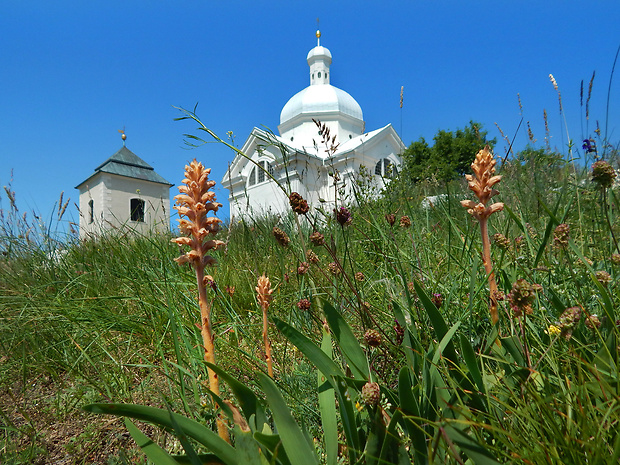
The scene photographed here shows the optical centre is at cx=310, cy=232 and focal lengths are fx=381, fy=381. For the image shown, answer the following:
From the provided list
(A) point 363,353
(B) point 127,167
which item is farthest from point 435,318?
(B) point 127,167

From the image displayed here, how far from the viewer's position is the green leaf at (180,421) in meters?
0.88

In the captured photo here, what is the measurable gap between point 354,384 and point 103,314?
2.13 metres

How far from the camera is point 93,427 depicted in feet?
5.69

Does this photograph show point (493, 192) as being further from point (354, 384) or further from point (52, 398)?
point (52, 398)

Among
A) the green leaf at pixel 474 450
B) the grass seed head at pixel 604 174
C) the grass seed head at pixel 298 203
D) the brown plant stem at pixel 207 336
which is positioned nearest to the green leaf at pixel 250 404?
the brown plant stem at pixel 207 336

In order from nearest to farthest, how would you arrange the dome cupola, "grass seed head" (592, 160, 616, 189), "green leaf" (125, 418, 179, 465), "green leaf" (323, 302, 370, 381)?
"green leaf" (125, 418, 179, 465) → "green leaf" (323, 302, 370, 381) → "grass seed head" (592, 160, 616, 189) → the dome cupola

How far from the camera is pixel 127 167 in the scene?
1431 inches

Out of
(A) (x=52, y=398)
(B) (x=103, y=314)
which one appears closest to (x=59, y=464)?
(A) (x=52, y=398)

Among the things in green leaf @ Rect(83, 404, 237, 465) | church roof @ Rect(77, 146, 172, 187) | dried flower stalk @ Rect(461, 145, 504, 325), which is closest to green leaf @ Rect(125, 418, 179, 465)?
green leaf @ Rect(83, 404, 237, 465)

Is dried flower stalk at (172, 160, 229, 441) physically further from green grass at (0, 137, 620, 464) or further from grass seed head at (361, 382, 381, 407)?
grass seed head at (361, 382, 381, 407)

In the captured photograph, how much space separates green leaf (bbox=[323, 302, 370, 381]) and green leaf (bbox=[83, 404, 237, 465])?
42cm

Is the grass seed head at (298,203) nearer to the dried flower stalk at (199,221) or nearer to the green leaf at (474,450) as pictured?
the dried flower stalk at (199,221)

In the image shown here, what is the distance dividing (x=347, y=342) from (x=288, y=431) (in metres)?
0.34

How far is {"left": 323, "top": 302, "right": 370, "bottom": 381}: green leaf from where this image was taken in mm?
1149
